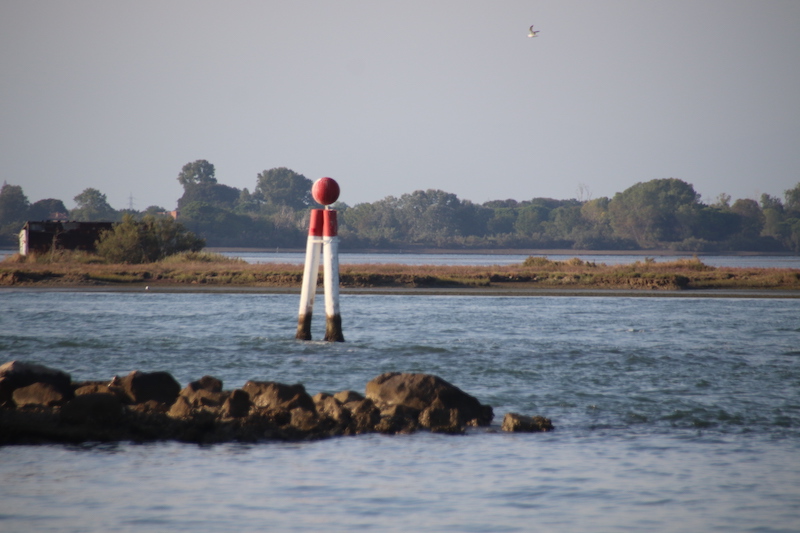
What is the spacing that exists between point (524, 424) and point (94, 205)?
7543 inches

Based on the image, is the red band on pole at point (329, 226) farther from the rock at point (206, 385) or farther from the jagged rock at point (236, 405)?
the jagged rock at point (236, 405)

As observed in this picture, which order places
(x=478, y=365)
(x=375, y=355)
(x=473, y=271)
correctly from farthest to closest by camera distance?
(x=473, y=271) → (x=375, y=355) → (x=478, y=365)

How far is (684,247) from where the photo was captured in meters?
158

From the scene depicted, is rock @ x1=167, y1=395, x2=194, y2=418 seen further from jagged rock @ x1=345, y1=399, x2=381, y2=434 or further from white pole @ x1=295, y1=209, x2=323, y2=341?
white pole @ x1=295, y1=209, x2=323, y2=341

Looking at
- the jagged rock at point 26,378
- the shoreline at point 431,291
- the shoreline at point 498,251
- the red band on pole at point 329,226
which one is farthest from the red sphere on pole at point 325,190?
the shoreline at point 498,251

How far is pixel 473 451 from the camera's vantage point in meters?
9.83

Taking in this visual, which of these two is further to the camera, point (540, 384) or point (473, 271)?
point (473, 271)

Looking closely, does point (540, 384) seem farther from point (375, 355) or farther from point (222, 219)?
point (222, 219)

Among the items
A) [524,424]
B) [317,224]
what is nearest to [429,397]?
[524,424]

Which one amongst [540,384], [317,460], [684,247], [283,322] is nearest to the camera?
[317,460]

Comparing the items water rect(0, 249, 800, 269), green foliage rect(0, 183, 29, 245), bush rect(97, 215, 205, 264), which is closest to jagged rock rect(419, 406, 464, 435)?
bush rect(97, 215, 205, 264)

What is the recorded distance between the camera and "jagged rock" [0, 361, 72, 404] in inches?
444

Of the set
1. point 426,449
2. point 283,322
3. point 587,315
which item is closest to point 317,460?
point 426,449

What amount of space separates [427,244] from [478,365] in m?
156
